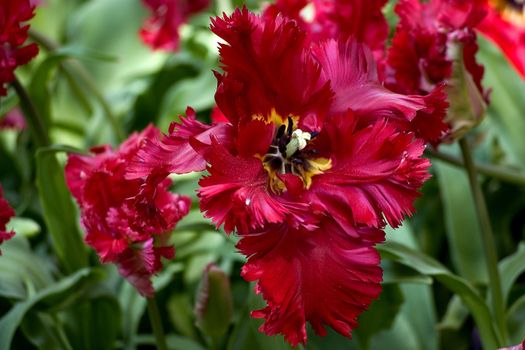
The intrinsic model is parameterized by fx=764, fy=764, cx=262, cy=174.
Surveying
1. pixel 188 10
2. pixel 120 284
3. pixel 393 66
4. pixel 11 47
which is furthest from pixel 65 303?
pixel 188 10

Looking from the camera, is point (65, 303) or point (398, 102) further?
point (65, 303)

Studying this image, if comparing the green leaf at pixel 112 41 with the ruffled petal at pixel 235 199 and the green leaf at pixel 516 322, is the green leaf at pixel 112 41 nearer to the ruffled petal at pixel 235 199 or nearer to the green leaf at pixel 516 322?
the green leaf at pixel 516 322

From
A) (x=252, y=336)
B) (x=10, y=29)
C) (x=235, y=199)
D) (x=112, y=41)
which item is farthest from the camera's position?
(x=112, y=41)

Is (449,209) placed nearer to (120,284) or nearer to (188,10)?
(120,284)

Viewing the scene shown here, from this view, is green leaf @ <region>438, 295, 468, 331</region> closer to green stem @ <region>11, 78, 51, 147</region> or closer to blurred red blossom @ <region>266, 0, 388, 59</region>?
blurred red blossom @ <region>266, 0, 388, 59</region>

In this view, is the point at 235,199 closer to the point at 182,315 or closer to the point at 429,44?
the point at 429,44

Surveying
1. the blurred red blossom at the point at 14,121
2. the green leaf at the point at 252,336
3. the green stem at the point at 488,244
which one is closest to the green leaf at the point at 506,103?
the green stem at the point at 488,244

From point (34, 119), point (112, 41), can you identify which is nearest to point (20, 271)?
point (34, 119)
